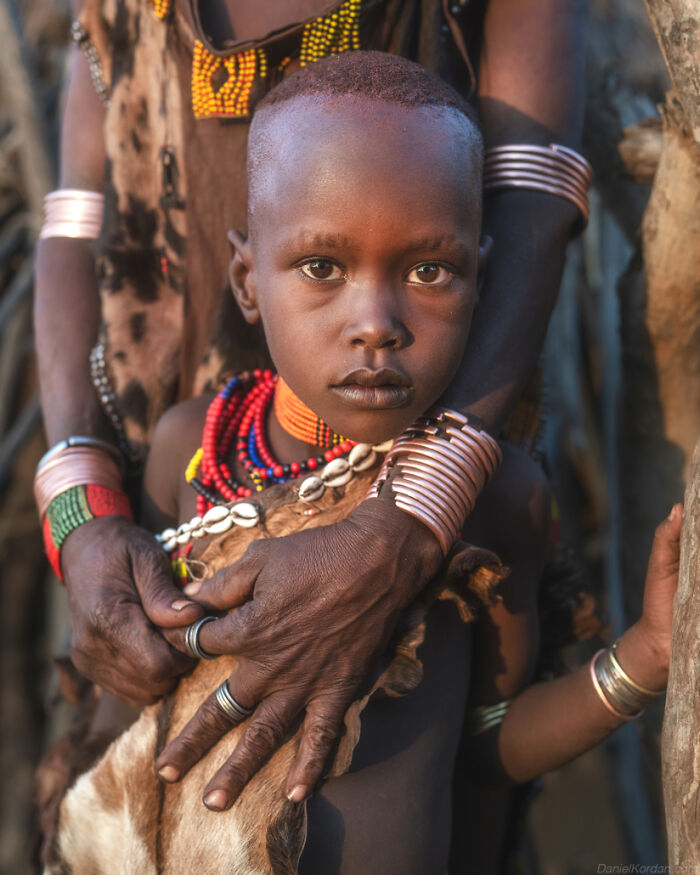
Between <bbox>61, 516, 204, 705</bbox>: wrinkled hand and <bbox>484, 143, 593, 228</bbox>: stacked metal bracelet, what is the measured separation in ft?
3.16

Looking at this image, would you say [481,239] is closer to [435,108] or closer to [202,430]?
[435,108]

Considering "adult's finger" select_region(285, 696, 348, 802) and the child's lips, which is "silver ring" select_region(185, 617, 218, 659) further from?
the child's lips

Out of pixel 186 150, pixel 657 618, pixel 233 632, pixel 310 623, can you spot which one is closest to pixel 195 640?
pixel 233 632

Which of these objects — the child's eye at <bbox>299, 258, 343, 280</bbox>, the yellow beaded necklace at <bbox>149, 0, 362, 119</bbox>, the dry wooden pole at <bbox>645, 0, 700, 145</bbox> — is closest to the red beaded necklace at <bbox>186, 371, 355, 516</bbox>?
the child's eye at <bbox>299, 258, 343, 280</bbox>

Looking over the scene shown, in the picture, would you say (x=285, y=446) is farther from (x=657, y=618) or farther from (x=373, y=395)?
(x=657, y=618)

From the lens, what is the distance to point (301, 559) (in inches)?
59.9

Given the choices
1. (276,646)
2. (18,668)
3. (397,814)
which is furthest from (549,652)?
(18,668)

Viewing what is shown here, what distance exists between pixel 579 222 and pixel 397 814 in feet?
3.85

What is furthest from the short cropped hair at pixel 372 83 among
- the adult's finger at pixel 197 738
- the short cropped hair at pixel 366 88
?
the adult's finger at pixel 197 738

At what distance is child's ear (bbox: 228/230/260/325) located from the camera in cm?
176

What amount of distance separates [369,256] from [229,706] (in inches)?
29.3

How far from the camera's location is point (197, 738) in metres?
1.59

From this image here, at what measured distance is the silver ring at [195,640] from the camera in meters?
Answer: 1.61

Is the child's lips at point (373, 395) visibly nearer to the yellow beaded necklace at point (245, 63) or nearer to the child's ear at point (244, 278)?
the child's ear at point (244, 278)
